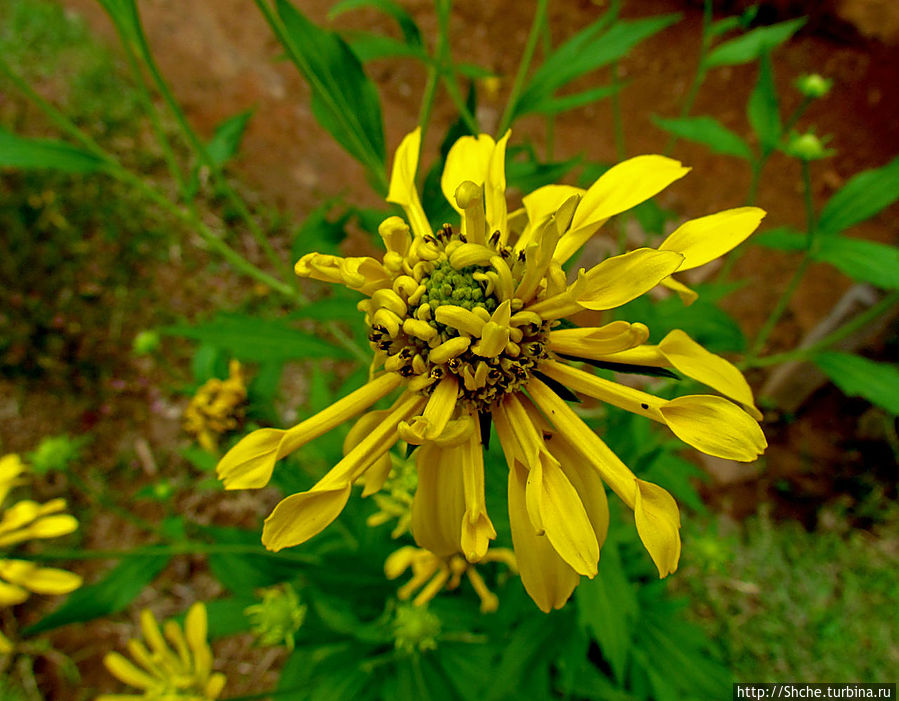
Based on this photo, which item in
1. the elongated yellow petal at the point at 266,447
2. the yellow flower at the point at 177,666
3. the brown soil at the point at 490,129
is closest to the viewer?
the elongated yellow petal at the point at 266,447

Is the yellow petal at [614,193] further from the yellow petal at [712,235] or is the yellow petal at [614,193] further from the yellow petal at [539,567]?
the yellow petal at [539,567]

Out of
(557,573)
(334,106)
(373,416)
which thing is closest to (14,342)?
(334,106)

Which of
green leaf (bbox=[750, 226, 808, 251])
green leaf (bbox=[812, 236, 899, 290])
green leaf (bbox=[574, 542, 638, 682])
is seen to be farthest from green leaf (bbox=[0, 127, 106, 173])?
green leaf (bbox=[812, 236, 899, 290])

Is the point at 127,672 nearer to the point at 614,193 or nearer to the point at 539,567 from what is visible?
the point at 539,567

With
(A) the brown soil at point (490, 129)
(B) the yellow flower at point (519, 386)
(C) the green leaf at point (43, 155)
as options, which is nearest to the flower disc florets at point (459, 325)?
(B) the yellow flower at point (519, 386)

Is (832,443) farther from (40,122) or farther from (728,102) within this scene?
(40,122)

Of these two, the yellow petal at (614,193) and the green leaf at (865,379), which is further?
the green leaf at (865,379)

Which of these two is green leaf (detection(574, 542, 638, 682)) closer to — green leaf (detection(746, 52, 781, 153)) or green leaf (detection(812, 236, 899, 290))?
green leaf (detection(812, 236, 899, 290))
